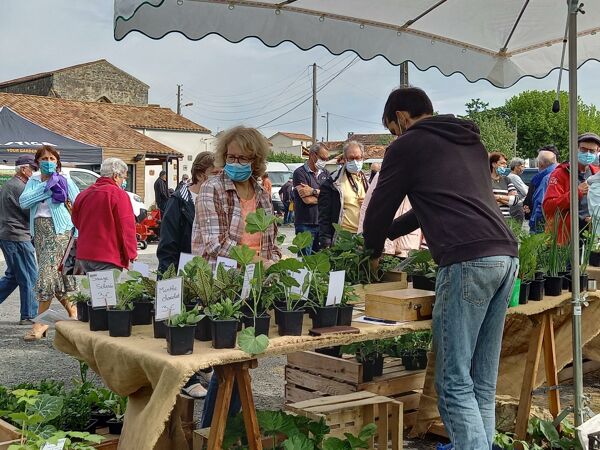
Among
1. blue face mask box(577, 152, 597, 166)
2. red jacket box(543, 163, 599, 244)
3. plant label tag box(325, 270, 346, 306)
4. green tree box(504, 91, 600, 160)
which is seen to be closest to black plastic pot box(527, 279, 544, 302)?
plant label tag box(325, 270, 346, 306)

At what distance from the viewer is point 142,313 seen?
2.77 metres

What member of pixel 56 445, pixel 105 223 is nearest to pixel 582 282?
pixel 56 445

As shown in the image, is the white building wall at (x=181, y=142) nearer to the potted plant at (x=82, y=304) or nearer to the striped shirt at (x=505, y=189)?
the striped shirt at (x=505, y=189)

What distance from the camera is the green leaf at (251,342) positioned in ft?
7.70

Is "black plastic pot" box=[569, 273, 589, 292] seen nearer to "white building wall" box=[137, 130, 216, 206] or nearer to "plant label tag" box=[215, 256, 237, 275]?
"plant label tag" box=[215, 256, 237, 275]

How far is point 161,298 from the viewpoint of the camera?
241 cm

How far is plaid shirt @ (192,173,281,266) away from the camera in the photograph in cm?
330

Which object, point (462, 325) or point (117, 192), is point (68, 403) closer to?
point (462, 325)

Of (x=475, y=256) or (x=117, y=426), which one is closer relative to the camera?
(x=475, y=256)

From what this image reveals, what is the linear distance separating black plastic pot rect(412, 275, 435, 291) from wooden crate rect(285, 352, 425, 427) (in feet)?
2.17

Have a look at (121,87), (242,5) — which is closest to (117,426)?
(242,5)

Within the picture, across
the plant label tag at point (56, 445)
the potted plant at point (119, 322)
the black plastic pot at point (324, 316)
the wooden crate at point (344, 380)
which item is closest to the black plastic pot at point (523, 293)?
the wooden crate at point (344, 380)

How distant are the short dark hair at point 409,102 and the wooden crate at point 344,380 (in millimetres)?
1425

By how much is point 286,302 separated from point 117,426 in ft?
3.09
